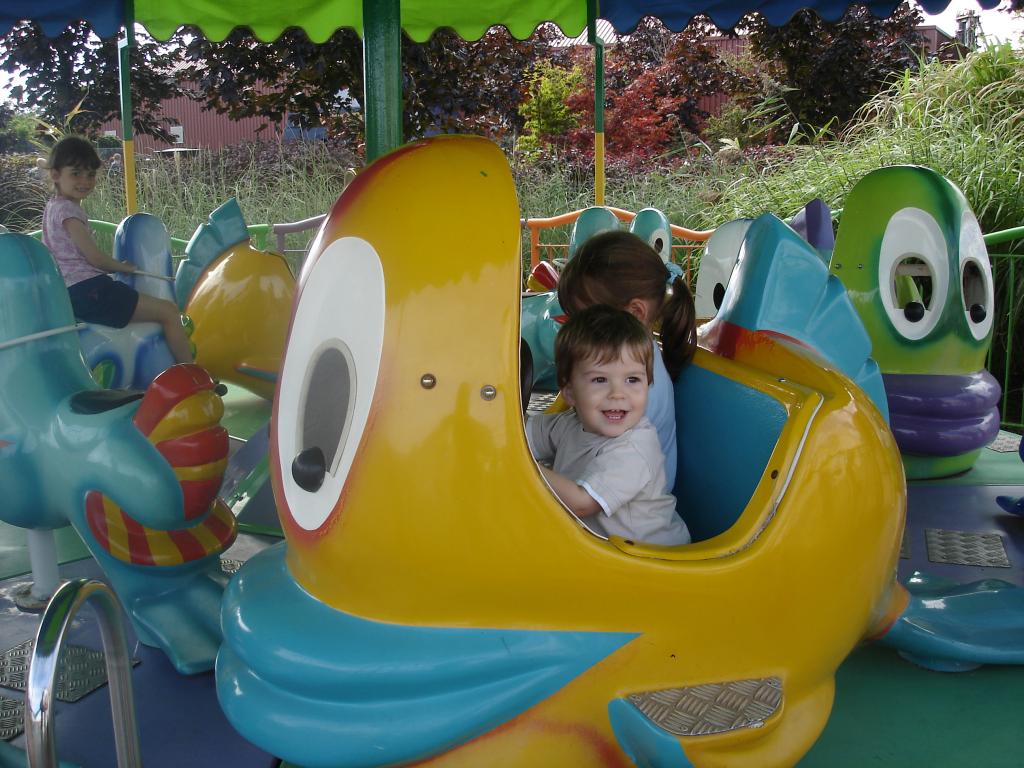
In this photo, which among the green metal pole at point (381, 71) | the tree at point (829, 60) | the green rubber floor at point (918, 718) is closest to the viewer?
the green rubber floor at point (918, 718)

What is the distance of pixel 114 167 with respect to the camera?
9.23m

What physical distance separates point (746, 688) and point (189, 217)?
7.57 m

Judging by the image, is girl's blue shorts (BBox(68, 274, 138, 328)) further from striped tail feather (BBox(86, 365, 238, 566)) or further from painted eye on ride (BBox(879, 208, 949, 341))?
painted eye on ride (BBox(879, 208, 949, 341))

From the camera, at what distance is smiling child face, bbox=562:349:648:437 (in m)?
1.58

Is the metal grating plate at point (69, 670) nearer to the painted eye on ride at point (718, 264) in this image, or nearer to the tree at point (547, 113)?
the painted eye on ride at point (718, 264)

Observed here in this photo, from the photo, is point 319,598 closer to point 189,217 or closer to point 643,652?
point 643,652

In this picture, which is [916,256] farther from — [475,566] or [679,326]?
[475,566]

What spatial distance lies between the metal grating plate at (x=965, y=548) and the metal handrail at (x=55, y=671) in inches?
82.2

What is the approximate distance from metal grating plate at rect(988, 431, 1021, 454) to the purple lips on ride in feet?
1.48

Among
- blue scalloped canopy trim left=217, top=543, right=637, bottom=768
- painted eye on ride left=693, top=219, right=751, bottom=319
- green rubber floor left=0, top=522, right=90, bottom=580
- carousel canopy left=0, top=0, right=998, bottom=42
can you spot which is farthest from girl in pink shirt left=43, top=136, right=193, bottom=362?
blue scalloped canopy trim left=217, top=543, right=637, bottom=768

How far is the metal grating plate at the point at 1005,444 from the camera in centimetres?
358

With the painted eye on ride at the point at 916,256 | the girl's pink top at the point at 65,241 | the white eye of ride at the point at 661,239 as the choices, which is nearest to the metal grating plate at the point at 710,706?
the painted eye on ride at the point at 916,256

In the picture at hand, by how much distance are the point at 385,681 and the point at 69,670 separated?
0.96 m

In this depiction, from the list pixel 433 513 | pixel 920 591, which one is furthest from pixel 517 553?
pixel 920 591
